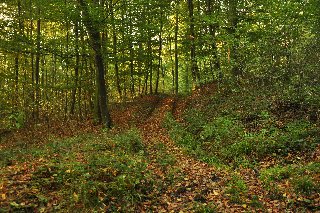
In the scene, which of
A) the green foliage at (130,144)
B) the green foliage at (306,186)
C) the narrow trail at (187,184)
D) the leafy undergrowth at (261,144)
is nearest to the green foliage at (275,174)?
the leafy undergrowth at (261,144)

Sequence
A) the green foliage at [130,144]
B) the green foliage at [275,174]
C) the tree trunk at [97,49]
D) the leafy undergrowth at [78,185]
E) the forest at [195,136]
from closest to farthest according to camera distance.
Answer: the leafy undergrowth at [78,185] → the forest at [195,136] → the green foliage at [275,174] → the green foliage at [130,144] → the tree trunk at [97,49]

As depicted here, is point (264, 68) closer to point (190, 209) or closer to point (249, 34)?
point (249, 34)

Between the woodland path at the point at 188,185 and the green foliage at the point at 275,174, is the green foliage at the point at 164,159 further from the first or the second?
the green foliage at the point at 275,174

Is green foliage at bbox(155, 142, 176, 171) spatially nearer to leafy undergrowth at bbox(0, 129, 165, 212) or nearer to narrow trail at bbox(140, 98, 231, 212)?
narrow trail at bbox(140, 98, 231, 212)

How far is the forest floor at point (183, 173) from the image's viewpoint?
308 inches

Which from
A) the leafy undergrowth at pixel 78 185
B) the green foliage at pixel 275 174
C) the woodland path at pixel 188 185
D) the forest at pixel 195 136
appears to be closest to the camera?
the leafy undergrowth at pixel 78 185

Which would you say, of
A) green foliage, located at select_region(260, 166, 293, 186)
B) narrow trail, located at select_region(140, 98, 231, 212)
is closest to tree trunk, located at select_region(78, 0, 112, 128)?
narrow trail, located at select_region(140, 98, 231, 212)

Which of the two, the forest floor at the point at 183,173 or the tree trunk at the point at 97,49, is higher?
the tree trunk at the point at 97,49

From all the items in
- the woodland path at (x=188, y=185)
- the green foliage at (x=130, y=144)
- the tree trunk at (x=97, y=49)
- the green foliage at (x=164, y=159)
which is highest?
the tree trunk at (x=97, y=49)

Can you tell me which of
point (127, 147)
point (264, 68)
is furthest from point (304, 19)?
point (127, 147)

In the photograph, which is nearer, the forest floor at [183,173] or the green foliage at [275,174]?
the forest floor at [183,173]

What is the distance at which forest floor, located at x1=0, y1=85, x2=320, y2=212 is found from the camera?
25.6 feet

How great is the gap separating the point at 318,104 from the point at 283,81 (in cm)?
275

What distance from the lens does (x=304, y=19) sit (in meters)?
16.1
